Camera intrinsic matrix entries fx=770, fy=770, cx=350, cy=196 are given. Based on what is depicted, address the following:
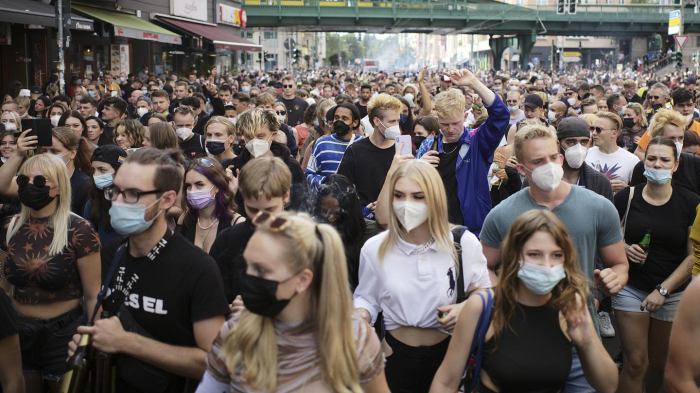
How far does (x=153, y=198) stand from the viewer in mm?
3541

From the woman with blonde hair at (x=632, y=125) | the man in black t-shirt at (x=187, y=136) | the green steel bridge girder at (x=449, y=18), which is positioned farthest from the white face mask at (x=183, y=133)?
the green steel bridge girder at (x=449, y=18)

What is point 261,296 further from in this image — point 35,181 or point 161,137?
point 161,137

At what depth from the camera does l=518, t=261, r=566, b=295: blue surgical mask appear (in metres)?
3.40

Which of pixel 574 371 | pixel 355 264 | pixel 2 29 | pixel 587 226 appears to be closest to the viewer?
pixel 574 371

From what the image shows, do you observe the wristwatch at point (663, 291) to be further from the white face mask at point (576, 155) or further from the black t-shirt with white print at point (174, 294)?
the black t-shirt with white print at point (174, 294)

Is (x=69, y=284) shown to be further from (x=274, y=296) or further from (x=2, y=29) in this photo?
(x=2, y=29)

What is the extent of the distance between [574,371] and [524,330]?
0.44 metres

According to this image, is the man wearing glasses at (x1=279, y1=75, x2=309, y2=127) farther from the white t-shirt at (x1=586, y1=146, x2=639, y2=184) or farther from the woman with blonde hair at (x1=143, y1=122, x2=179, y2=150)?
the white t-shirt at (x1=586, y1=146, x2=639, y2=184)

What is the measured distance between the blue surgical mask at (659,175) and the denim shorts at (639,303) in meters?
0.78

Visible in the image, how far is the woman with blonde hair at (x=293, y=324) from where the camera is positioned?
2.80 meters

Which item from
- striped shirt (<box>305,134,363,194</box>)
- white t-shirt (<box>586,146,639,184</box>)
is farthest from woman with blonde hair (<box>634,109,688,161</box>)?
striped shirt (<box>305,134,363,194</box>)

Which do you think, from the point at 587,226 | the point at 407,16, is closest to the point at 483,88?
the point at 587,226

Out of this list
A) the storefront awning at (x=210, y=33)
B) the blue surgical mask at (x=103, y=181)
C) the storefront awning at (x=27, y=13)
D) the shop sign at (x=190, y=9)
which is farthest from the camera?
the shop sign at (x=190, y=9)

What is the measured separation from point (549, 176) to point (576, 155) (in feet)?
3.51
